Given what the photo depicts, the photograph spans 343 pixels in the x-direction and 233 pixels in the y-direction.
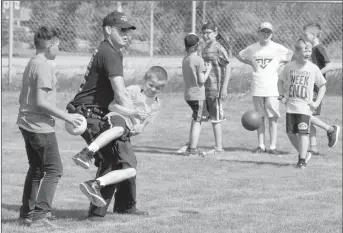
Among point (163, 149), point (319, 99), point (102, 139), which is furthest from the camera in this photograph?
point (163, 149)

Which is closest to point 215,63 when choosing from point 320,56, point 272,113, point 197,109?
point 197,109

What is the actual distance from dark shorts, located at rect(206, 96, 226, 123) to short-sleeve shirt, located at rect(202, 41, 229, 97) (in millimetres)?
108

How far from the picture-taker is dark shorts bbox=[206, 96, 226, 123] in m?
→ 12.6

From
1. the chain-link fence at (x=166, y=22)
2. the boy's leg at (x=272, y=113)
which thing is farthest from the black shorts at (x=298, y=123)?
the chain-link fence at (x=166, y=22)

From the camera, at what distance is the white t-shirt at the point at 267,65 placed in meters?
12.5

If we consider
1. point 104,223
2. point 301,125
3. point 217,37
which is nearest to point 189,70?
point 217,37

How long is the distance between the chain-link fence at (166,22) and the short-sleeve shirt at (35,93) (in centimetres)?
969

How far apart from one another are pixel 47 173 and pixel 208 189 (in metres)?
2.74

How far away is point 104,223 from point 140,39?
10.1 meters

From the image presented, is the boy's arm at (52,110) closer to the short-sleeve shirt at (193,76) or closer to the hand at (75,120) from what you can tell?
the hand at (75,120)

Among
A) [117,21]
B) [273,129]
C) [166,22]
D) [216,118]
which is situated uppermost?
[166,22]

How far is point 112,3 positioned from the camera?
1700cm

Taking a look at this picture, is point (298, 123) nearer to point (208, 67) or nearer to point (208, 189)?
point (208, 67)

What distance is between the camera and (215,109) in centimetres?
1263
